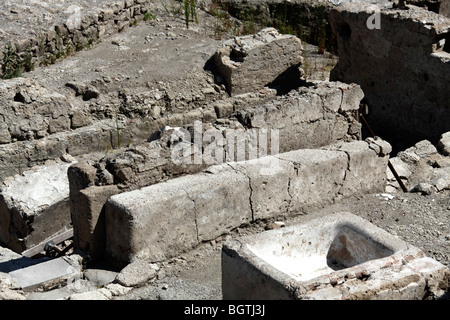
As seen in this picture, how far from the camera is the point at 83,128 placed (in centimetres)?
897

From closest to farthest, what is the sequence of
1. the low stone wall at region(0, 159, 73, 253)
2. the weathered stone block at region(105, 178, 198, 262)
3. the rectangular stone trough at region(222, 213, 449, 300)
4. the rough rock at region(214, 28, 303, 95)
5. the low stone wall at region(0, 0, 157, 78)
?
the rectangular stone trough at region(222, 213, 449, 300)
the weathered stone block at region(105, 178, 198, 262)
the low stone wall at region(0, 159, 73, 253)
the low stone wall at region(0, 0, 157, 78)
the rough rock at region(214, 28, 303, 95)

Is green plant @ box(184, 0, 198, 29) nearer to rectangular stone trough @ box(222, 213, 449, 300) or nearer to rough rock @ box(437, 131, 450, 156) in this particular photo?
rough rock @ box(437, 131, 450, 156)

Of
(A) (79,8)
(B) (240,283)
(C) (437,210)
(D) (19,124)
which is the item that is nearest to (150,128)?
(D) (19,124)

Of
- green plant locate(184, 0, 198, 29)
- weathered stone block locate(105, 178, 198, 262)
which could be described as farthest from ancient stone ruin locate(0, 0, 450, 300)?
green plant locate(184, 0, 198, 29)

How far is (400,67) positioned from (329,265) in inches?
178

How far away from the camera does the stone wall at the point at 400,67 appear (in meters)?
8.86

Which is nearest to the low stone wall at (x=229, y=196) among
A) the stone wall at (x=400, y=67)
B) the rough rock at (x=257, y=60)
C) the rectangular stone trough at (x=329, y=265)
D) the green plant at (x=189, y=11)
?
the rectangular stone trough at (x=329, y=265)

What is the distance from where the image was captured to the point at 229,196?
621 cm

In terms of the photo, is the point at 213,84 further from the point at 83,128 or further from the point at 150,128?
the point at 83,128

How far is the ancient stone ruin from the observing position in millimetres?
5297

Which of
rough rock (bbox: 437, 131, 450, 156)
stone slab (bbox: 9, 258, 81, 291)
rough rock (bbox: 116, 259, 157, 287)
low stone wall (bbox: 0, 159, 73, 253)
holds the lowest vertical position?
low stone wall (bbox: 0, 159, 73, 253)

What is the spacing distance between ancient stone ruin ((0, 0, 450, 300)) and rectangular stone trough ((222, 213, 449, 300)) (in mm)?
12

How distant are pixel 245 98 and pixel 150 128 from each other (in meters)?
1.33

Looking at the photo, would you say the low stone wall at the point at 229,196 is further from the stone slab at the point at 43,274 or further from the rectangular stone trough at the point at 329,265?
the rectangular stone trough at the point at 329,265
